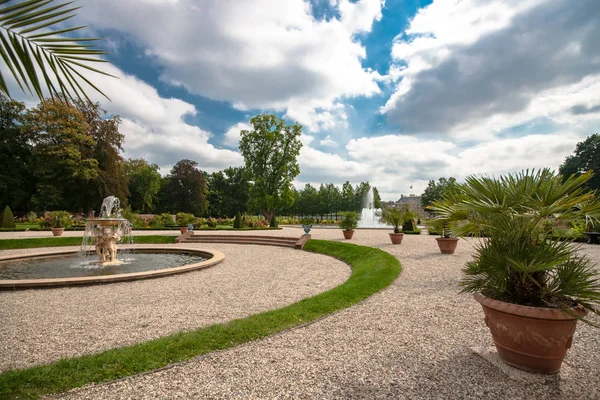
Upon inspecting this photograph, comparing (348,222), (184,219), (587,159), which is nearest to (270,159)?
(184,219)

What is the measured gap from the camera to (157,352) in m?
3.56

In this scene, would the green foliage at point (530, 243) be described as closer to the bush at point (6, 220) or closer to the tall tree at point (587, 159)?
the bush at point (6, 220)

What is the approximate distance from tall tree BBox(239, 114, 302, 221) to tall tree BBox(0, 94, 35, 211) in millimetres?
25199

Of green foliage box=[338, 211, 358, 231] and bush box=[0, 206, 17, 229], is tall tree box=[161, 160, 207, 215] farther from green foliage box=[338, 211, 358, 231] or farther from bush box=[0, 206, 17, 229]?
green foliage box=[338, 211, 358, 231]

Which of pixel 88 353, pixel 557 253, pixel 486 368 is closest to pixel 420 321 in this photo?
pixel 486 368

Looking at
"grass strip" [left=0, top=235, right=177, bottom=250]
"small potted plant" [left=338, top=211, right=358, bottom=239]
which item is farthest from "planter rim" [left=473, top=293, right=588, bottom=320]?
"grass strip" [left=0, top=235, right=177, bottom=250]

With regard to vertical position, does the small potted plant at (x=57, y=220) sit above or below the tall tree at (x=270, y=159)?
below

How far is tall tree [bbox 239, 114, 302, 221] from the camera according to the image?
38.9 m

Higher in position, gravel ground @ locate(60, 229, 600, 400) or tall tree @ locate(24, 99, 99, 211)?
tall tree @ locate(24, 99, 99, 211)

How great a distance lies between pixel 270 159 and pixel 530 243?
123 feet

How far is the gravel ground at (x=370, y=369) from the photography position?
9.30 feet

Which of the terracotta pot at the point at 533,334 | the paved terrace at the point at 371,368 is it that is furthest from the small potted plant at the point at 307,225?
the terracotta pot at the point at 533,334

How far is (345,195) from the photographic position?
249ft

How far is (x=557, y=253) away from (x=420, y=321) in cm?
223
